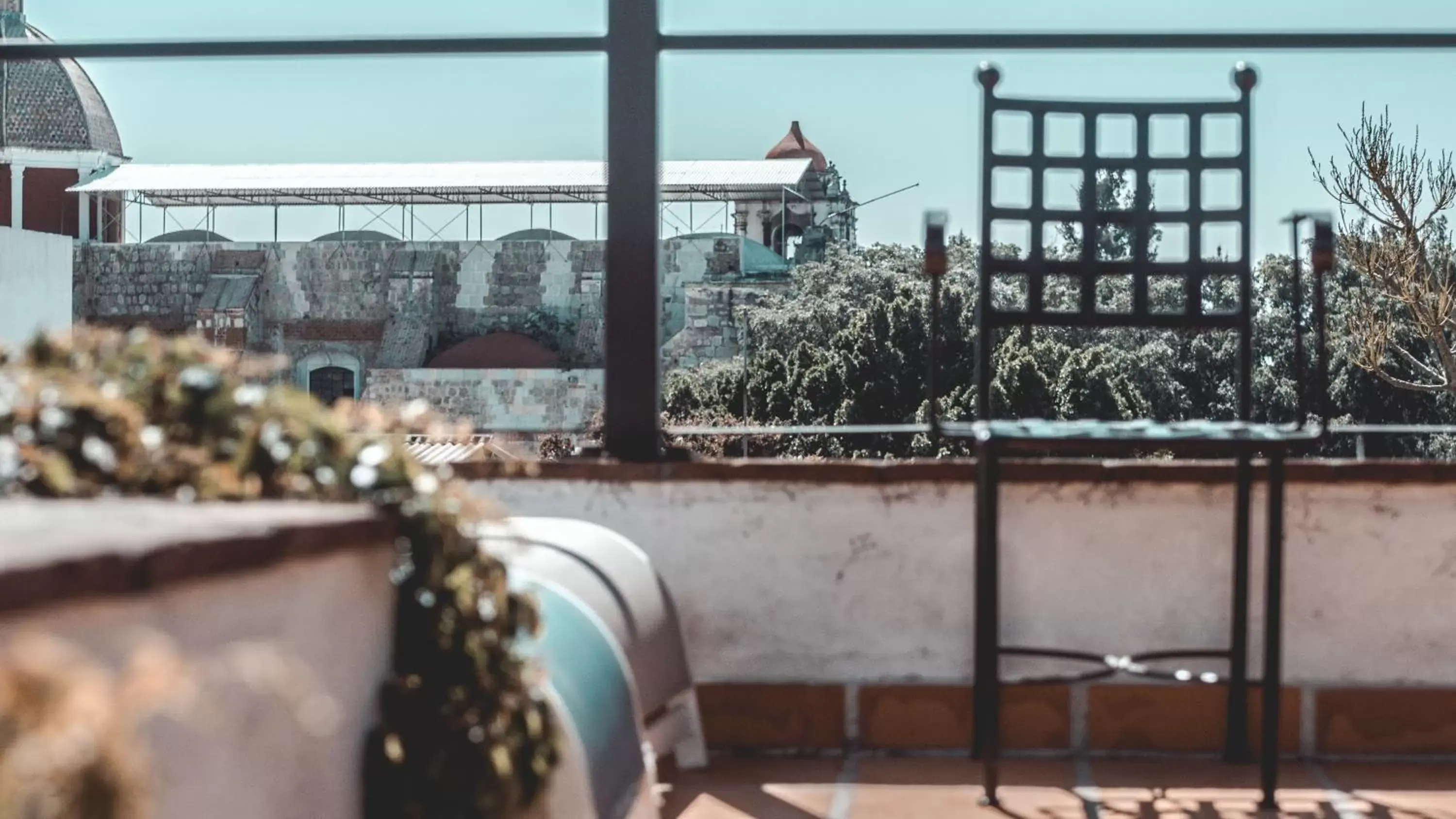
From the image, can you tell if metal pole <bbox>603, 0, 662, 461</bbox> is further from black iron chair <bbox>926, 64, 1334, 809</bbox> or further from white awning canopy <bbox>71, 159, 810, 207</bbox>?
white awning canopy <bbox>71, 159, 810, 207</bbox>

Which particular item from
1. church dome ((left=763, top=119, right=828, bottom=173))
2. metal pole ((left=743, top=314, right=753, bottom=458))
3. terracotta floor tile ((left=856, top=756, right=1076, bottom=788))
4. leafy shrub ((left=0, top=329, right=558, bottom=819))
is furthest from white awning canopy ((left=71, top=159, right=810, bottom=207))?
leafy shrub ((left=0, top=329, right=558, bottom=819))

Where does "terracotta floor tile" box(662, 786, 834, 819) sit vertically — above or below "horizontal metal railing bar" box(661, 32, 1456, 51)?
below

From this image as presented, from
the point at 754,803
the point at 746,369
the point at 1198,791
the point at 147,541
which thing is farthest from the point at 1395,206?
the point at 746,369

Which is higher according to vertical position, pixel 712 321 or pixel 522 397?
pixel 712 321

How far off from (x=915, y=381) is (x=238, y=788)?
23.3 m

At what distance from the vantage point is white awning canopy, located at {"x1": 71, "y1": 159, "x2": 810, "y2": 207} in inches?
1294

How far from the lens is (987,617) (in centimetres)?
177

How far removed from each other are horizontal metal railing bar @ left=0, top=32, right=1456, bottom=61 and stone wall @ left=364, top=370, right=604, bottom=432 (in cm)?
2798

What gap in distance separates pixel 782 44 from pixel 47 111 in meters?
40.0

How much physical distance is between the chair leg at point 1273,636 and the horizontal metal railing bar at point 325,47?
975mm

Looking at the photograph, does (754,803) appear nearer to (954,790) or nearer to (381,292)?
(954,790)

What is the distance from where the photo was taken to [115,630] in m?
0.66

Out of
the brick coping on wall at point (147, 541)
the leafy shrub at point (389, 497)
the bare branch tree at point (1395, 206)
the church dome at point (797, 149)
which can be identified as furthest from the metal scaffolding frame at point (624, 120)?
the church dome at point (797, 149)

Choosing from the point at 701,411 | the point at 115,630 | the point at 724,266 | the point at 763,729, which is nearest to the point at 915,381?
the point at 701,411
